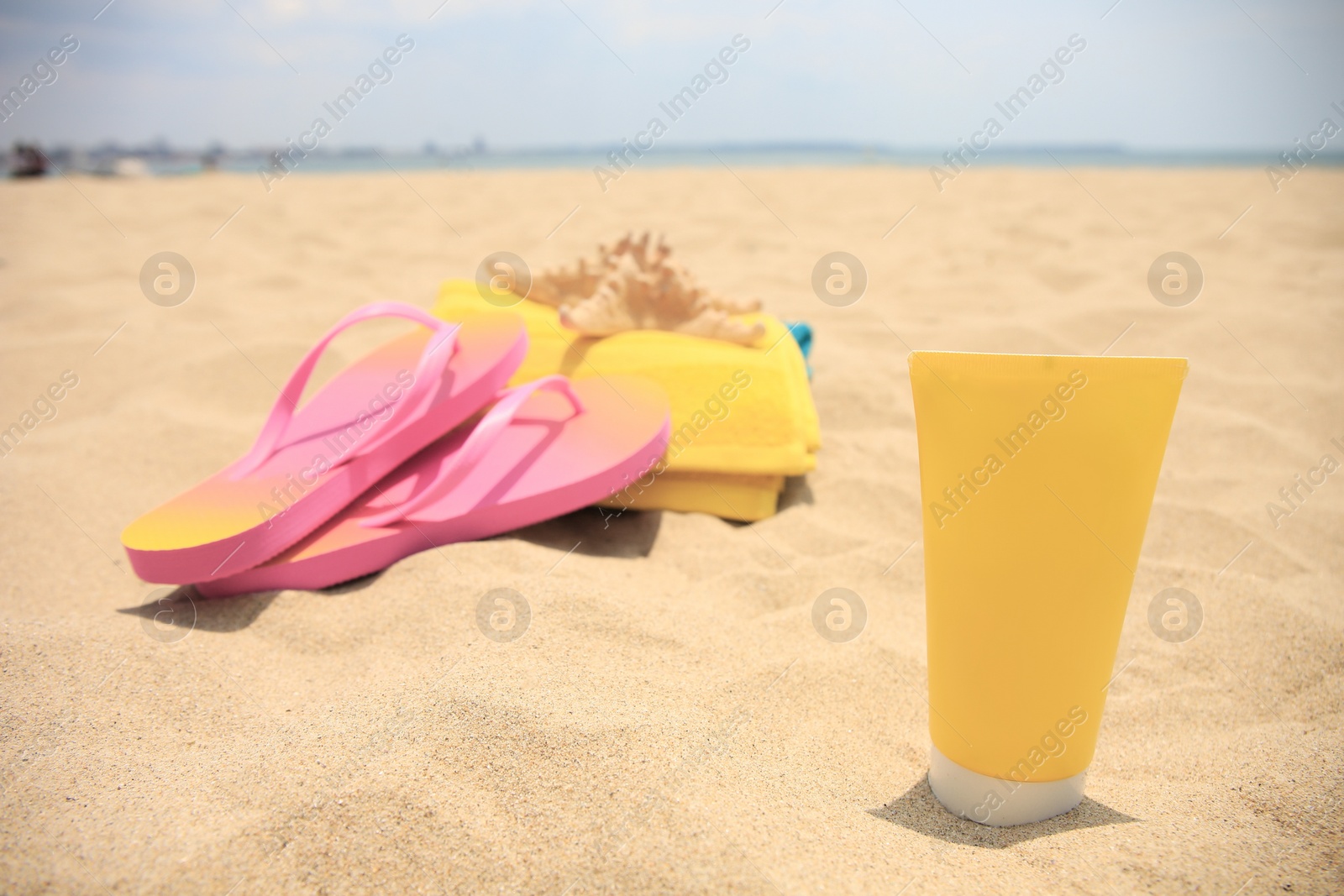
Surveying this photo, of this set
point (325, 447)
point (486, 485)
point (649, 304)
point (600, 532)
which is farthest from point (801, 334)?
point (325, 447)

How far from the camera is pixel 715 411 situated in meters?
1.62

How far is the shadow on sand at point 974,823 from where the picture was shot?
31.4 inches

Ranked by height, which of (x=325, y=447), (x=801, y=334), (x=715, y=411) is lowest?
(x=325, y=447)

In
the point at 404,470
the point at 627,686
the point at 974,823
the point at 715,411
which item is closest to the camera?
the point at 974,823

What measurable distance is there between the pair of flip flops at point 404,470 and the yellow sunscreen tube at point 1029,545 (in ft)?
2.48

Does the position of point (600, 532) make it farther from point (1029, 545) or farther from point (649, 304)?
point (1029, 545)

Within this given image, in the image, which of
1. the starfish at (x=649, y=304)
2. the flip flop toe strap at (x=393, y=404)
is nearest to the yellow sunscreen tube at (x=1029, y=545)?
the flip flop toe strap at (x=393, y=404)

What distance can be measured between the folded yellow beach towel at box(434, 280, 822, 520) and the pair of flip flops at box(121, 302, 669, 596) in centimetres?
7

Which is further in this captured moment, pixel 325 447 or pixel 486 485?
pixel 325 447

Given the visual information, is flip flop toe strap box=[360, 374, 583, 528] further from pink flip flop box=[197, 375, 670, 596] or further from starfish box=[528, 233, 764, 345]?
starfish box=[528, 233, 764, 345]

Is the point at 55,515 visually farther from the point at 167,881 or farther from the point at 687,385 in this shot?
the point at 687,385

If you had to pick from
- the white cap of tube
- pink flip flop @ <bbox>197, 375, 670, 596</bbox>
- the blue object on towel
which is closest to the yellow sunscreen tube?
the white cap of tube

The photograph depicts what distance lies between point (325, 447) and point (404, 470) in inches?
7.1

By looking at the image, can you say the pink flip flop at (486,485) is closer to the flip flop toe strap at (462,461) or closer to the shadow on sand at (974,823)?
the flip flop toe strap at (462,461)
